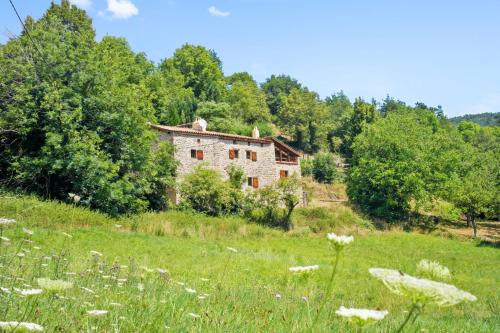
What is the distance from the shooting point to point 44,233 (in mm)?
16609

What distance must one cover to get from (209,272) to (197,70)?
Result: 181 feet

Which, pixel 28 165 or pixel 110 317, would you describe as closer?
pixel 110 317

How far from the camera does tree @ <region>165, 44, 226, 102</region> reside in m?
61.8

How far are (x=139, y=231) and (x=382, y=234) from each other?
19831 mm

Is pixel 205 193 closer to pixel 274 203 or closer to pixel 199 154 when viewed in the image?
pixel 199 154

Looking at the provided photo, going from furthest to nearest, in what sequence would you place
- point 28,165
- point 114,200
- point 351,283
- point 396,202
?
point 396,202, point 114,200, point 28,165, point 351,283

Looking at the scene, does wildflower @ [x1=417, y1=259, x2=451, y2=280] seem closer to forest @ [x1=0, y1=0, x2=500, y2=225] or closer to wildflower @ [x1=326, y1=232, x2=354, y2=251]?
wildflower @ [x1=326, y1=232, x2=354, y2=251]

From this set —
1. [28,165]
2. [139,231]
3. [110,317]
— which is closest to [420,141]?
[139,231]

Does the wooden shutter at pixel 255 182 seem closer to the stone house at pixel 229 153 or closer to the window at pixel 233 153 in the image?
the stone house at pixel 229 153

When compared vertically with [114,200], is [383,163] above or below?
above

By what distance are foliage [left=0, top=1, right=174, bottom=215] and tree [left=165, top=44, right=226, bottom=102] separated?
3379 centimetres

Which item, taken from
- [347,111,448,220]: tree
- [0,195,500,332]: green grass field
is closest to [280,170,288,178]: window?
[0,195,500,332]: green grass field

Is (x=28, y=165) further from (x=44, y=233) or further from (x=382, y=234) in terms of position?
(x=382, y=234)

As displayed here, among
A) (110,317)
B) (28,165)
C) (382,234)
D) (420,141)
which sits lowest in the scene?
(382,234)
